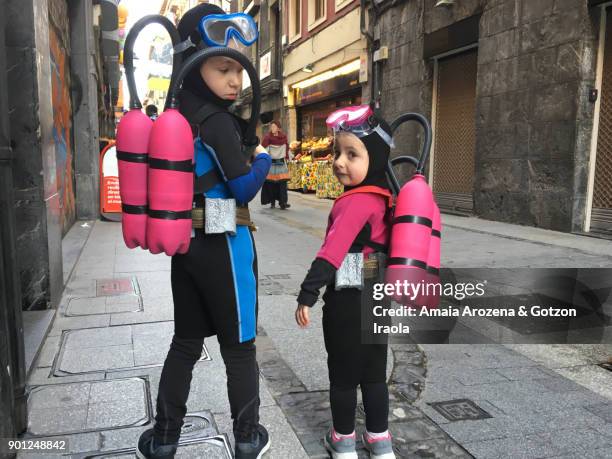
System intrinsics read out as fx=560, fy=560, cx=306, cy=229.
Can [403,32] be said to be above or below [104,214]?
above

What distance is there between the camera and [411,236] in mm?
2109

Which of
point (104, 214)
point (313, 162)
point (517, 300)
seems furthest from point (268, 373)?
point (313, 162)

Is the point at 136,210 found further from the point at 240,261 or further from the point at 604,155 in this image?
the point at 604,155

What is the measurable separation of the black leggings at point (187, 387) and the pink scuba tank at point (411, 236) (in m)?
0.69

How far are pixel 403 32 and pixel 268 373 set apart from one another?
36.4ft

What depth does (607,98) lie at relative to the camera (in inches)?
310

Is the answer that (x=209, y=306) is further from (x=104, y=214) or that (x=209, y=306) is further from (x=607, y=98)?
(x=104, y=214)

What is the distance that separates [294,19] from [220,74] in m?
20.2

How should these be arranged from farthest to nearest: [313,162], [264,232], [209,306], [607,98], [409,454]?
[313,162] < [264,232] < [607,98] < [409,454] < [209,306]

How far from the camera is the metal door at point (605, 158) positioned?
7809 millimetres

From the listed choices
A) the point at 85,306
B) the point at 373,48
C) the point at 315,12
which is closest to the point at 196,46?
the point at 85,306

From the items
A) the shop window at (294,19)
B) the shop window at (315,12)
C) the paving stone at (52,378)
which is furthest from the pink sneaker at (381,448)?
the shop window at (294,19)

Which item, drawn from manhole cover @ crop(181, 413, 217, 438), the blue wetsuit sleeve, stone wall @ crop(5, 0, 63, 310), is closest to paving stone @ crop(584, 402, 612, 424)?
manhole cover @ crop(181, 413, 217, 438)

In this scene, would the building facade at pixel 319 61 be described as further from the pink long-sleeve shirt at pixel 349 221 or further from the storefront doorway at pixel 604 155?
the pink long-sleeve shirt at pixel 349 221
